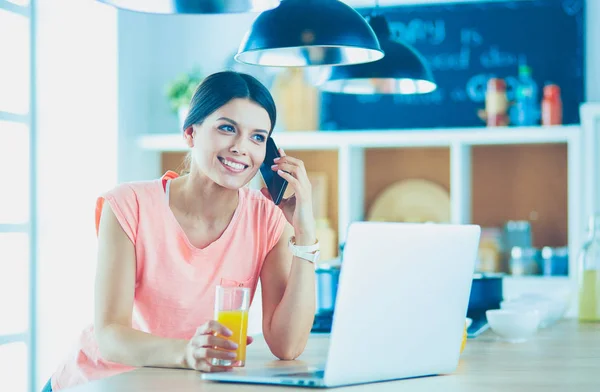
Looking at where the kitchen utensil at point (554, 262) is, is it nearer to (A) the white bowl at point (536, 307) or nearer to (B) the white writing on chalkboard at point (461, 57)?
(B) the white writing on chalkboard at point (461, 57)

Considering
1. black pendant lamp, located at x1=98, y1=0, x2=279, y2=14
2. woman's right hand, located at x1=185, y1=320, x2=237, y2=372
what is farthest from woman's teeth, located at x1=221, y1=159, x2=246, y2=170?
woman's right hand, located at x1=185, y1=320, x2=237, y2=372

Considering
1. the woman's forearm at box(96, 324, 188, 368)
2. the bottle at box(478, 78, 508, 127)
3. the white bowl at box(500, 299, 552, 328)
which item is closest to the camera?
the woman's forearm at box(96, 324, 188, 368)

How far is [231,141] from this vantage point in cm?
194

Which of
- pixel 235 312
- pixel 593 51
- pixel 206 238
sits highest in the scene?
pixel 593 51

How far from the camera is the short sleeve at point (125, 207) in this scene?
6.11 ft

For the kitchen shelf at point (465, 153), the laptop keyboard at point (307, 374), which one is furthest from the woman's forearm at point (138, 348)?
the kitchen shelf at point (465, 153)

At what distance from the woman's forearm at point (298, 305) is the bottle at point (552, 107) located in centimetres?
264

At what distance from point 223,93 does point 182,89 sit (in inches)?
106

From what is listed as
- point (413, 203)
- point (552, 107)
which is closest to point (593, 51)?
point (552, 107)

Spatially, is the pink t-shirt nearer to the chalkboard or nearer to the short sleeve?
the short sleeve

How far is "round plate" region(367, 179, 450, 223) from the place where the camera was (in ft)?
14.6

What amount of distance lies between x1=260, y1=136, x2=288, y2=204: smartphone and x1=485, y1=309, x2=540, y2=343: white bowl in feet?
1.91

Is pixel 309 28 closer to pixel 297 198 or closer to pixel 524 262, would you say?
pixel 297 198

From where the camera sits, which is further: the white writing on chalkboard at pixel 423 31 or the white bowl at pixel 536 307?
the white writing on chalkboard at pixel 423 31
